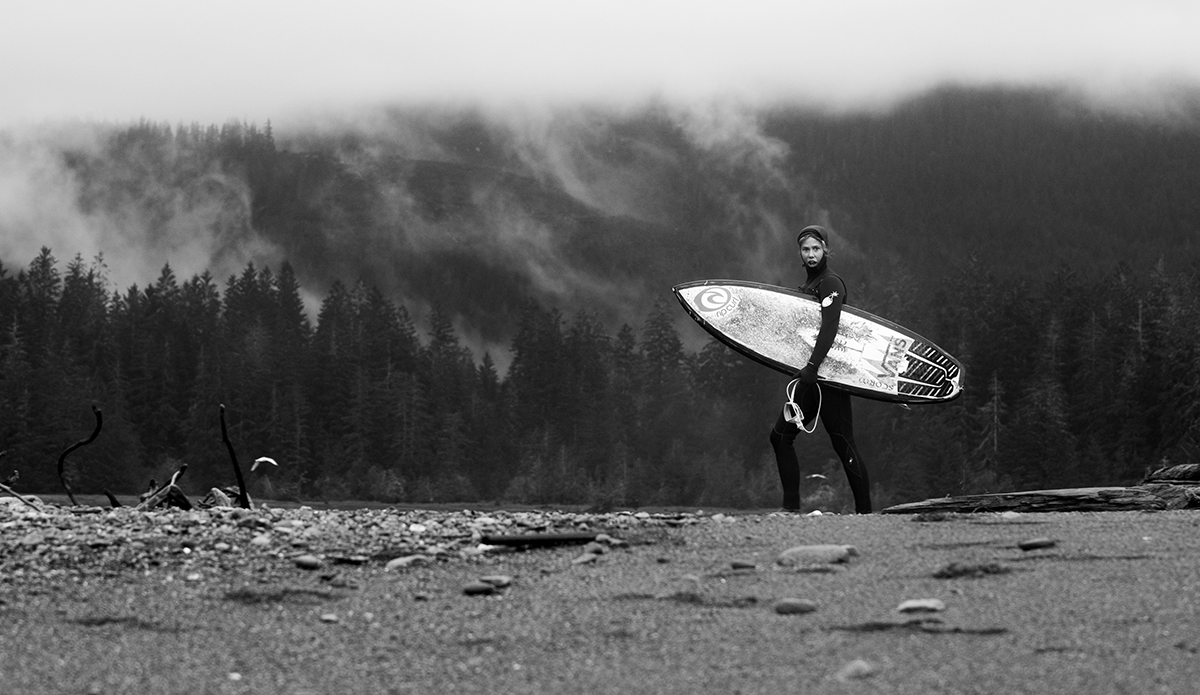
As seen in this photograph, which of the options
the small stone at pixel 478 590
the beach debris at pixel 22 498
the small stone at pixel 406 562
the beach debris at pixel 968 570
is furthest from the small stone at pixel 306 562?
the beach debris at pixel 22 498

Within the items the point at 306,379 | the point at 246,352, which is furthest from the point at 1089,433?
the point at 246,352

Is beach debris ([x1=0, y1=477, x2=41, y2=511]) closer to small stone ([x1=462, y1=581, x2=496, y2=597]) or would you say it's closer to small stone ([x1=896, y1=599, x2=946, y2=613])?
small stone ([x1=462, y1=581, x2=496, y2=597])

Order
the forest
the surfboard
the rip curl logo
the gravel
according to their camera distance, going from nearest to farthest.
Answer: the gravel, the surfboard, the rip curl logo, the forest

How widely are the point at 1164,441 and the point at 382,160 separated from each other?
142968 millimetres

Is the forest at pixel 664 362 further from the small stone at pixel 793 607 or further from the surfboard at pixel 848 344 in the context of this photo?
the small stone at pixel 793 607

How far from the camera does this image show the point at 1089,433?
224 ft

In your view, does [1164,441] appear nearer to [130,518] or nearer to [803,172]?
[130,518]

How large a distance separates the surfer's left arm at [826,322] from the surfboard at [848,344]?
0.79 meters

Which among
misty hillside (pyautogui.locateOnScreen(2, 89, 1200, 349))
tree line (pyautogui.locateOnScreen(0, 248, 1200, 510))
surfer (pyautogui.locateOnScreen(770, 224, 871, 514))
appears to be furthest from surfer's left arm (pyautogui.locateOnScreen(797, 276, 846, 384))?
misty hillside (pyautogui.locateOnScreen(2, 89, 1200, 349))

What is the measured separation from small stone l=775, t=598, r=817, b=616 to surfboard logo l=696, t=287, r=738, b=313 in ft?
37.0

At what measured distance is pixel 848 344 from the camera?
60.4ft

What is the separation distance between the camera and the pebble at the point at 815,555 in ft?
32.6

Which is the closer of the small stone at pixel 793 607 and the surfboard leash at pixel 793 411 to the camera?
the small stone at pixel 793 607

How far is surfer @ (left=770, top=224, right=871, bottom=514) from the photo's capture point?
17.0 meters
